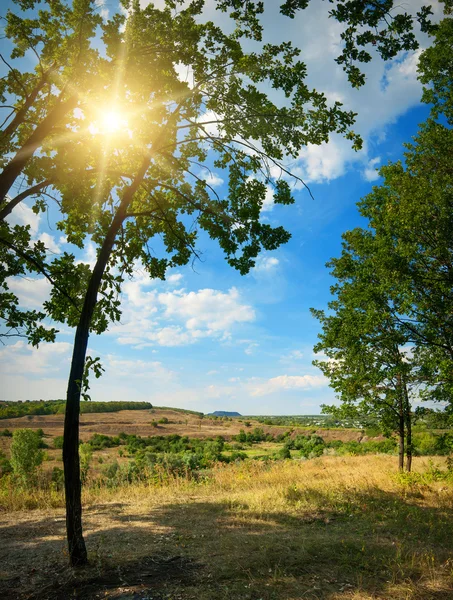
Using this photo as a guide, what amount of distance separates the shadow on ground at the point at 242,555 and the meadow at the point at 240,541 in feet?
0.07

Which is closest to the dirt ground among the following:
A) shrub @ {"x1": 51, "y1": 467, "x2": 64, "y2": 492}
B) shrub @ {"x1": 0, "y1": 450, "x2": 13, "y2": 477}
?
shrub @ {"x1": 51, "y1": 467, "x2": 64, "y2": 492}

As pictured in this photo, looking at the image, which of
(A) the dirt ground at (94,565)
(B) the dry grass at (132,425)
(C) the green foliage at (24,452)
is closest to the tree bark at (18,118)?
(A) the dirt ground at (94,565)

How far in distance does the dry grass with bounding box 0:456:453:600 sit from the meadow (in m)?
0.03

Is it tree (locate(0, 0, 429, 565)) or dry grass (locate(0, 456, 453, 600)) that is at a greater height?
tree (locate(0, 0, 429, 565))

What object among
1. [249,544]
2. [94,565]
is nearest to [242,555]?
[249,544]

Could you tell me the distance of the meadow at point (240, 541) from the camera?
4734 mm

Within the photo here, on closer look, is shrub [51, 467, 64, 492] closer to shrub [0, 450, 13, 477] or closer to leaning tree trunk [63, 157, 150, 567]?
leaning tree trunk [63, 157, 150, 567]

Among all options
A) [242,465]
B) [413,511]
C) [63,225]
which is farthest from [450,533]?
[63,225]

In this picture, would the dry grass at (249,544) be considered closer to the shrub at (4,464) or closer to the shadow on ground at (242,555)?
the shadow on ground at (242,555)

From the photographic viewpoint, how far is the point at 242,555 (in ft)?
19.5

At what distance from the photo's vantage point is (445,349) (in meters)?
11.2

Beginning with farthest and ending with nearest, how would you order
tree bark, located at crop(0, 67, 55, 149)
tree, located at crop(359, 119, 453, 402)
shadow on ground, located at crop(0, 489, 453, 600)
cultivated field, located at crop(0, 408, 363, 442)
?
1. cultivated field, located at crop(0, 408, 363, 442)
2. tree, located at crop(359, 119, 453, 402)
3. tree bark, located at crop(0, 67, 55, 149)
4. shadow on ground, located at crop(0, 489, 453, 600)

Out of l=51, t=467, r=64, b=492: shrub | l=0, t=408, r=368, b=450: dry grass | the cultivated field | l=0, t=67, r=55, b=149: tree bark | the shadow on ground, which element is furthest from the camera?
the cultivated field

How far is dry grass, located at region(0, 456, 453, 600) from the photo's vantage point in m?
4.73
